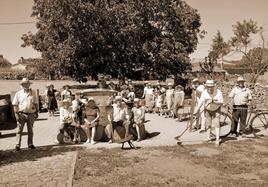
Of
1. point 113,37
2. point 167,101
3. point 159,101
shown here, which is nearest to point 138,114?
point 167,101

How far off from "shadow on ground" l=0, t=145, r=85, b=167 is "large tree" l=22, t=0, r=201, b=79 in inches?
730

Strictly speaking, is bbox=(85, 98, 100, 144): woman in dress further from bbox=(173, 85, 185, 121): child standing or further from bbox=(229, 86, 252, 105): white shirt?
bbox=(173, 85, 185, 121): child standing

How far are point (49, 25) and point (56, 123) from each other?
14.1 m

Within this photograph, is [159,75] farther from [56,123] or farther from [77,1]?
[56,123]


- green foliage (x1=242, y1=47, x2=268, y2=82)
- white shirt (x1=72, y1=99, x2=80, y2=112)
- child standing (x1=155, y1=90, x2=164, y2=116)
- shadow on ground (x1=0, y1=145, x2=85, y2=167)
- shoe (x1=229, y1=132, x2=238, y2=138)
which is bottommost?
shoe (x1=229, y1=132, x2=238, y2=138)

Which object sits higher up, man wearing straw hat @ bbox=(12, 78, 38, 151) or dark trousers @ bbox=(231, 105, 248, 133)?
man wearing straw hat @ bbox=(12, 78, 38, 151)

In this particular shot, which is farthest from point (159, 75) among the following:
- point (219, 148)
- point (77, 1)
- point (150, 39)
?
point (219, 148)

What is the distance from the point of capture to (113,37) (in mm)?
32812

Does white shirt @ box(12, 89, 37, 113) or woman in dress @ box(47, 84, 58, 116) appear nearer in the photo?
white shirt @ box(12, 89, 37, 113)

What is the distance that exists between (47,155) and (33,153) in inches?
22.1

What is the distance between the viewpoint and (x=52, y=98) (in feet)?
72.1

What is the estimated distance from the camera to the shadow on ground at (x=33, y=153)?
11.3 metres

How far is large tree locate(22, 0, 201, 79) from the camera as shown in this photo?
3069cm

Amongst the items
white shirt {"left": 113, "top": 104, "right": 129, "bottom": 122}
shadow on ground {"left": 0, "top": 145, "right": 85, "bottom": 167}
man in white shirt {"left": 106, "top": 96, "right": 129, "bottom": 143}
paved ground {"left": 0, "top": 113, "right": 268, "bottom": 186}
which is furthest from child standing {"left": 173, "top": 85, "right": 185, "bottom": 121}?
shadow on ground {"left": 0, "top": 145, "right": 85, "bottom": 167}
